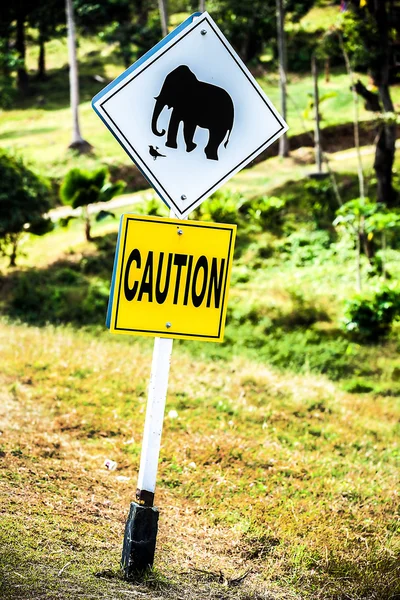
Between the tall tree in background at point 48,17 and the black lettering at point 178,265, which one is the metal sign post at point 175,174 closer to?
the black lettering at point 178,265

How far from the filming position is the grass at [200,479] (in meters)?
4.02

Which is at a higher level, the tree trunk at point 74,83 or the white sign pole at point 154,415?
the tree trunk at point 74,83

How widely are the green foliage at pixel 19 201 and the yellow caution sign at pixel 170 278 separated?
39.5ft

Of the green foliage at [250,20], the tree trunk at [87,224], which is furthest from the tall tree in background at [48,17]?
the tree trunk at [87,224]

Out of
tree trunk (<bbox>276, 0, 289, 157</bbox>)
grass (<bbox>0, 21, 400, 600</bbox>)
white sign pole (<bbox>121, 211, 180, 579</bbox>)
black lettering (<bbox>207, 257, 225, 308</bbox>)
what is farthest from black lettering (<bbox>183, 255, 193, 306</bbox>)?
tree trunk (<bbox>276, 0, 289, 157</bbox>)

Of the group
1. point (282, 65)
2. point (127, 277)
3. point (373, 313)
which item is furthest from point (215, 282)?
point (282, 65)

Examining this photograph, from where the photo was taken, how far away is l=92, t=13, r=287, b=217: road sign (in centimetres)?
356

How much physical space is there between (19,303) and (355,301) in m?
6.43

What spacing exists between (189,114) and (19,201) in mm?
12426

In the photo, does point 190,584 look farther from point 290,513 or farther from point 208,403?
point 208,403

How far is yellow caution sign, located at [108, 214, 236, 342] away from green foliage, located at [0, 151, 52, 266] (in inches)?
→ 474

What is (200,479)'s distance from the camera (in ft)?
18.7

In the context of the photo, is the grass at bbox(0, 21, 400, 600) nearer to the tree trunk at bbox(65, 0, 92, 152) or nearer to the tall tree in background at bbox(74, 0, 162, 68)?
the tree trunk at bbox(65, 0, 92, 152)

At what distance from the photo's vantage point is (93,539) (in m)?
4.21
